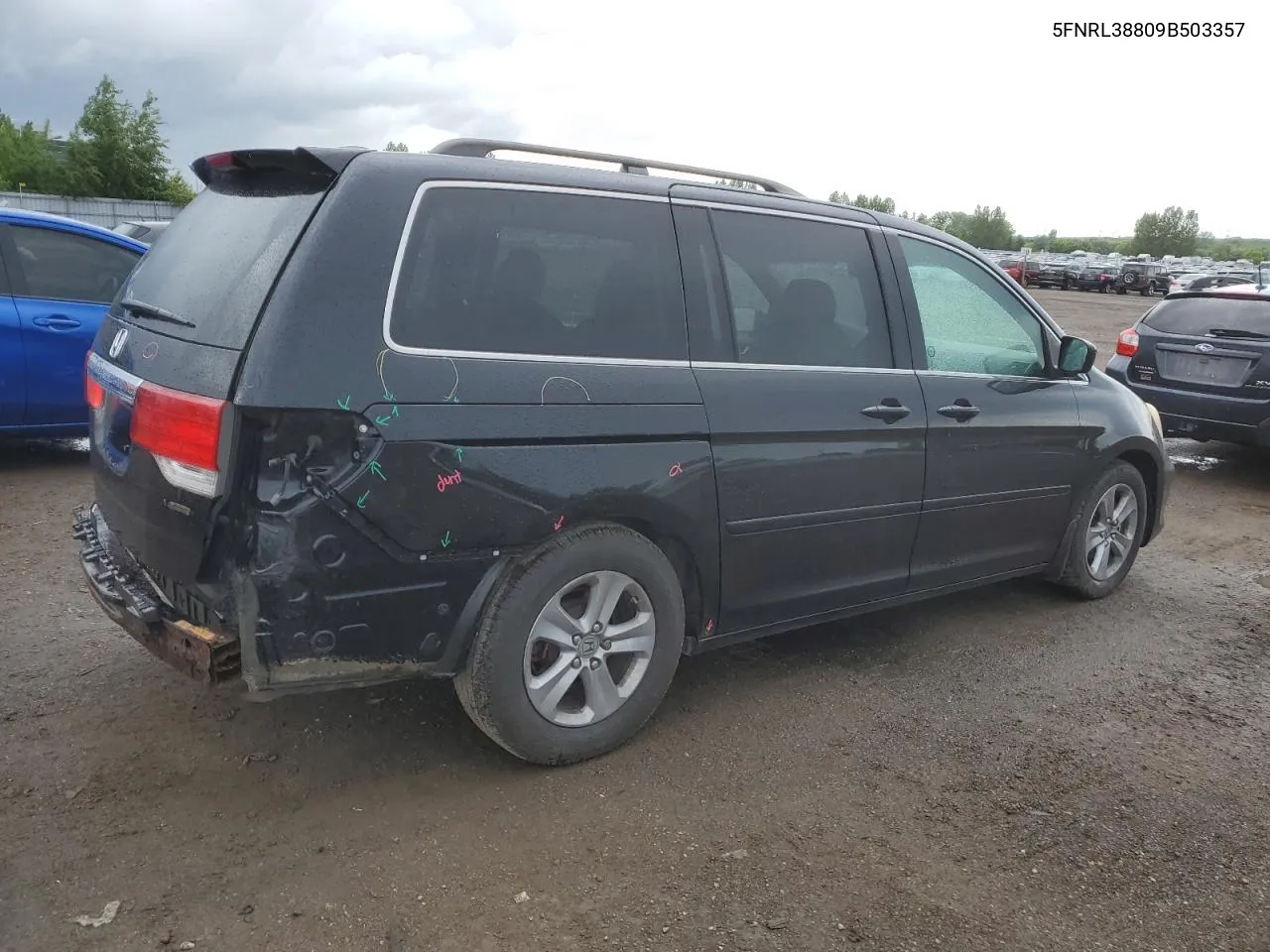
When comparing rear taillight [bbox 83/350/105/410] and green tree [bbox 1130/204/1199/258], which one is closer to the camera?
rear taillight [bbox 83/350/105/410]

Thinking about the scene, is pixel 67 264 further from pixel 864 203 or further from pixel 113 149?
pixel 864 203

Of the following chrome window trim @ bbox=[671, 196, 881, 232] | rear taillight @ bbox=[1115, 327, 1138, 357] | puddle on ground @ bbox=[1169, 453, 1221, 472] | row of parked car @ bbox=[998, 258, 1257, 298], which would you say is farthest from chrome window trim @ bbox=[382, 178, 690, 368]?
row of parked car @ bbox=[998, 258, 1257, 298]

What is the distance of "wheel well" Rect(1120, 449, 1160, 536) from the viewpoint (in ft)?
17.1

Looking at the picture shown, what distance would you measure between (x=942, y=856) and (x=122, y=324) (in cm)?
302

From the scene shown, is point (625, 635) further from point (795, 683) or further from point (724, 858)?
point (795, 683)

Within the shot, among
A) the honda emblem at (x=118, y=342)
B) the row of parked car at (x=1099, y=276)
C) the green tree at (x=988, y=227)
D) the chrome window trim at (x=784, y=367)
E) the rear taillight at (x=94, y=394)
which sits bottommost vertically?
the rear taillight at (x=94, y=394)

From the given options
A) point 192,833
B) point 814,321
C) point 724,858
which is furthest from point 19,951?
point 814,321

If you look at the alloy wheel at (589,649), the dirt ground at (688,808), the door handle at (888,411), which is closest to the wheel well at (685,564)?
the alloy wheel at (589,649)

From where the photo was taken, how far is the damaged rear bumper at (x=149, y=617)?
2.75 m

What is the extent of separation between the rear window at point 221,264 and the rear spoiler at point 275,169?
0.04 m

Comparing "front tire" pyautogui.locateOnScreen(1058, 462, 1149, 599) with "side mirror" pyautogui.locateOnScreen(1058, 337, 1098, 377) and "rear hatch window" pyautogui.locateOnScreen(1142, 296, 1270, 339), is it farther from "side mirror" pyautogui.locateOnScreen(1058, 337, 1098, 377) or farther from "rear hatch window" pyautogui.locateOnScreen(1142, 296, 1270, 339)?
"rear hatch window" pyautogui.locateOnScreen(1142, 296, 1270, 339)

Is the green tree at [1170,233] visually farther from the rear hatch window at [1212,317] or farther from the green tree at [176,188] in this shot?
→ the rear hatch window at [1212,317]

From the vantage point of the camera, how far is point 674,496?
3305 mm

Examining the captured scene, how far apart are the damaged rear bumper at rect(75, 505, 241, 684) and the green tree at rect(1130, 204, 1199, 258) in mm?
114653
